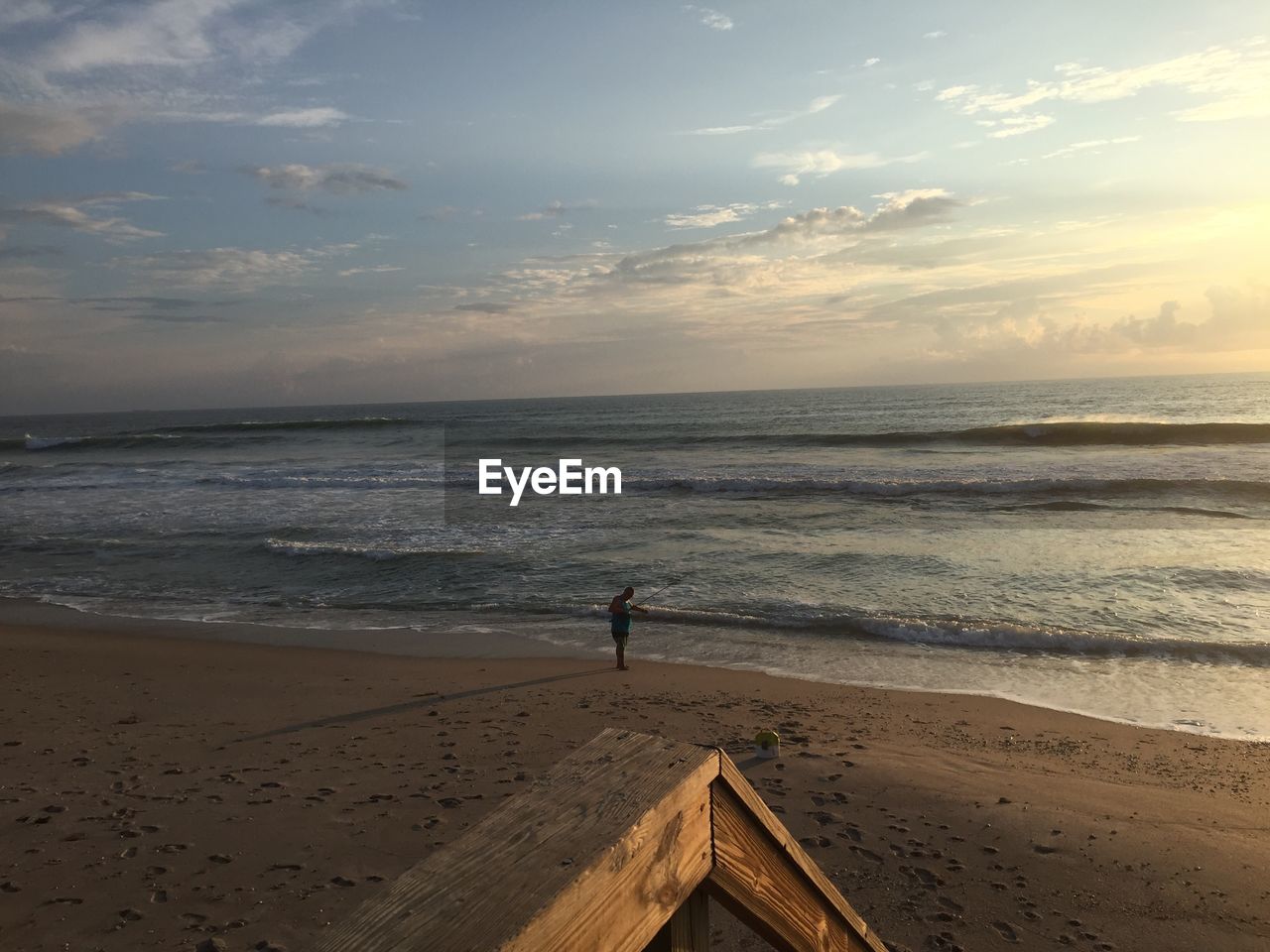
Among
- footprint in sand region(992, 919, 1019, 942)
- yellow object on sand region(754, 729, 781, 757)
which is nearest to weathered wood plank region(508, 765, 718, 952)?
footprint in sand region(992, 919, 1019, 942)

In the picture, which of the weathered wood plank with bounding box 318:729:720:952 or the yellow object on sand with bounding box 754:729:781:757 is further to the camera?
the yellow object on sand with bounding box 754:729:781:757

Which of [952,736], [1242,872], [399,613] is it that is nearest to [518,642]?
[399,613]

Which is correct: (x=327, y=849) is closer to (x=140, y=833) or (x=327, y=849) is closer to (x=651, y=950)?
(x=140, y=833)

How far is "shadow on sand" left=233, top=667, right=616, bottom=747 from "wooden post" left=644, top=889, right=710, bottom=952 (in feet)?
24.8

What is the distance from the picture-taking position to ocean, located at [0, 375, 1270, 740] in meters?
10.4

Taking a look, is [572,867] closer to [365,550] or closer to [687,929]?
[687,929]

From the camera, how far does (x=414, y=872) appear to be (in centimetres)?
92

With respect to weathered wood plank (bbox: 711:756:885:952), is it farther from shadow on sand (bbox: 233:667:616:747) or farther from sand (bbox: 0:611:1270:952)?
shadow on sand (bbox: 233:667:616:747)

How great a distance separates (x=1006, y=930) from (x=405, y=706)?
6.05m

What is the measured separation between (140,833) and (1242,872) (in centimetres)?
731

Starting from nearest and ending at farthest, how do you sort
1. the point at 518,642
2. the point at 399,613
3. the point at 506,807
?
the point at 506,807, the point at 518,642, the point at 399,613

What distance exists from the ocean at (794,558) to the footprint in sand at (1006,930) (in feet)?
14.8

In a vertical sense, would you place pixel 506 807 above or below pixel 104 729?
above

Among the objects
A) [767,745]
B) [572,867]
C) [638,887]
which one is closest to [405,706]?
[767,745]
